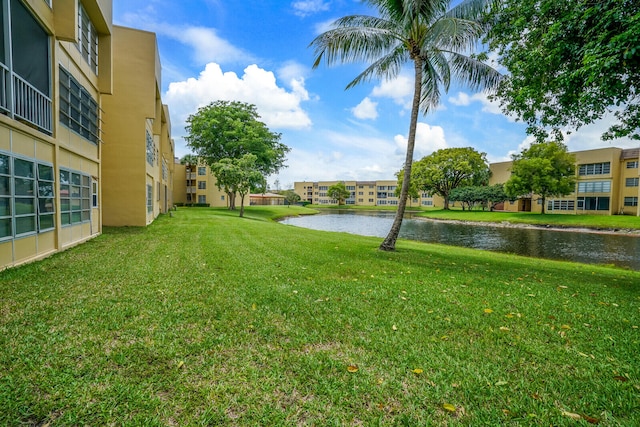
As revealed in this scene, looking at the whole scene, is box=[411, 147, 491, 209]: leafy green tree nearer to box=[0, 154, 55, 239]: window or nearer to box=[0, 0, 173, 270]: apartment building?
box=[0, 0, 173, 270]: apartment building

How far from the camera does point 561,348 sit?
3.41 meters

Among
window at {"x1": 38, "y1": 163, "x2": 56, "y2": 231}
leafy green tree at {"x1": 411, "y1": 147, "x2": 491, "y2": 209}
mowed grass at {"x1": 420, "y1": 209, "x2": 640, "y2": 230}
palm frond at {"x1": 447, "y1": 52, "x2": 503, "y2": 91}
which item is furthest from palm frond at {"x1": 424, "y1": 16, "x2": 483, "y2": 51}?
leafy green tree at {"x1": 411, "y1": 147, "x2": 491, "y2": 209}

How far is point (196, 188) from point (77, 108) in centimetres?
4188

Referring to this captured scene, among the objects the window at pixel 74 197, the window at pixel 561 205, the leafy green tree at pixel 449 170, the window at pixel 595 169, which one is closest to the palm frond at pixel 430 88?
the window at pixel 74 197

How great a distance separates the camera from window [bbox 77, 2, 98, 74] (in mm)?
9920

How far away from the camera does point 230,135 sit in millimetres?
36156

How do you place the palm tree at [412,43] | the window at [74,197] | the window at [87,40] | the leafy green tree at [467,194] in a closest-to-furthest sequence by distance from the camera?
the window at [74,197] → the palm tree at [412,43] → the window at [87,40] → the leafy green tree at [467,194]

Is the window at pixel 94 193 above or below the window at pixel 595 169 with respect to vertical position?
below

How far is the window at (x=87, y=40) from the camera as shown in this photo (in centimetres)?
992

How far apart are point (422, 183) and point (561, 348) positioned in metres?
52.3

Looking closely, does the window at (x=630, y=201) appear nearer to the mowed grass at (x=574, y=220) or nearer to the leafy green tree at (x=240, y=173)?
the mowed grass at (x=574, y=220)

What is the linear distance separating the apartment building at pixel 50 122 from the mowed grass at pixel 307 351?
165 centimetres

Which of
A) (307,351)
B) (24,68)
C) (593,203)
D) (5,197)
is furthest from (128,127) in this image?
(593,203)

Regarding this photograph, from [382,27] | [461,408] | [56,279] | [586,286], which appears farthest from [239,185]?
[461,408]
